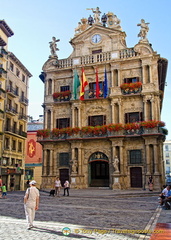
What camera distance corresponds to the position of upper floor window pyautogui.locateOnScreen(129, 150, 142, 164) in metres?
28.6

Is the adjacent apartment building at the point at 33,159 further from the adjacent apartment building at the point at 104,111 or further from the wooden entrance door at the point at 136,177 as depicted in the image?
the wooden entrance door at the point at 136,177

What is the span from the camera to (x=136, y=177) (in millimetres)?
28328

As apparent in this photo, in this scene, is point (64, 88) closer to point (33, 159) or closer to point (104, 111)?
point (104, 111)

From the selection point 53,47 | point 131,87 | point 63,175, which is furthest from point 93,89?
point 63,175

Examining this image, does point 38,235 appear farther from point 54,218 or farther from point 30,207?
point 54,218

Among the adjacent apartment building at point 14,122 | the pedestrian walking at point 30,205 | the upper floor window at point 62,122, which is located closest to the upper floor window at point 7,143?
the adjacent apartment building at point 14,122

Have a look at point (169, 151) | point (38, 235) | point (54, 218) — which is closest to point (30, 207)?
point (38, 235)

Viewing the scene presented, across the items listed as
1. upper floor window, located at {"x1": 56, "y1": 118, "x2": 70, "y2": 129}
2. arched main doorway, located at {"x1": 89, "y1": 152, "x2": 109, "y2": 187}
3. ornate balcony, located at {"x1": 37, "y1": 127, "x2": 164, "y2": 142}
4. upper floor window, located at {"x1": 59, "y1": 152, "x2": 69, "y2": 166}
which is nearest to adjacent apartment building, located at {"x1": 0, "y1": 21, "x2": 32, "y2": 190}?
ornate balcony, located at {"x1": 37, "y1": 127, "x2": 164, "y2": 142}

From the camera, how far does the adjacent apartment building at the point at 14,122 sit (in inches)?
1486

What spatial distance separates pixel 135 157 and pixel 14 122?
65.5ft

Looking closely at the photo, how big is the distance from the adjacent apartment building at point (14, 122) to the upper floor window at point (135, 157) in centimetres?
1730

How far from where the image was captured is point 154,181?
26.9 meters

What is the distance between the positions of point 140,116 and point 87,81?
298 inches

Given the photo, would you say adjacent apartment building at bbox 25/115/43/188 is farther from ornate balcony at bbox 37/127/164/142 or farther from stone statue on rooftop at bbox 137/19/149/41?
stone statue on rooftop at bbox 137/19/149/41
